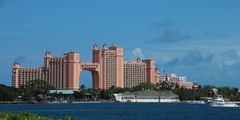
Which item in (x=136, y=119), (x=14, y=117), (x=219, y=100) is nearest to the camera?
(x=14, y=117)

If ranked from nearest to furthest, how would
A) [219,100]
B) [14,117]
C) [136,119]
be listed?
[14,117]
[136,119]
[219,100]

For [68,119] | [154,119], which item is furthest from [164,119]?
[68,119]

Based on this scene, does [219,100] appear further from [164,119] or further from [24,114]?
[24,114]

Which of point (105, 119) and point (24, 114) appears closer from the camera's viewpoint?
point (24, 114)

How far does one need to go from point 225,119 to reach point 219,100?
96.4 meters

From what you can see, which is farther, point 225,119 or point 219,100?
point 219,100

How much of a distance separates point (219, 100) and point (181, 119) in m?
98.6

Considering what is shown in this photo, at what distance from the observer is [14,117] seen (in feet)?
74.1

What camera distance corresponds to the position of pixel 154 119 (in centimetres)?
8781

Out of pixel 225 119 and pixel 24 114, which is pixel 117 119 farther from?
pixel 24 114

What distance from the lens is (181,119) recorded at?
8881 centimetres

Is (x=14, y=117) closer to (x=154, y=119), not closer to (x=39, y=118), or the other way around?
(x=39, y=118)

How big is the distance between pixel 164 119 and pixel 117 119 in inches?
279

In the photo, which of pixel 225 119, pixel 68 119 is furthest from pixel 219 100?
pixel 68 119
